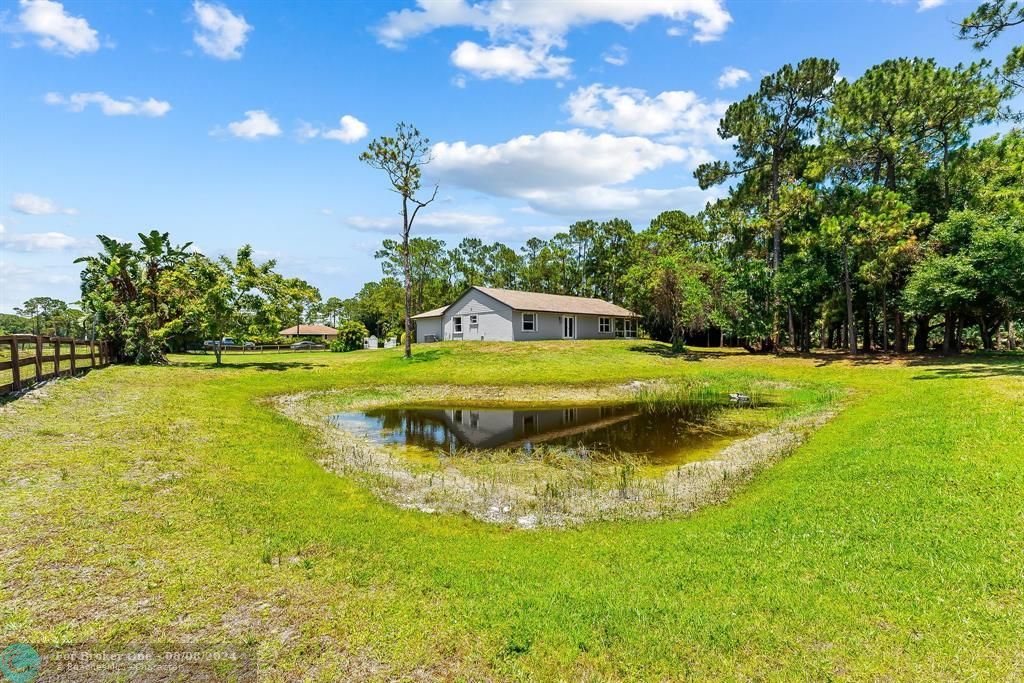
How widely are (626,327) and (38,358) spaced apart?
45378 millimetres

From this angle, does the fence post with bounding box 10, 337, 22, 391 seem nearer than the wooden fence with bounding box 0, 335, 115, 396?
Yes

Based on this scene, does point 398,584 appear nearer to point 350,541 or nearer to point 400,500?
point 350,541

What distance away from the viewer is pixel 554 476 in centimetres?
1006

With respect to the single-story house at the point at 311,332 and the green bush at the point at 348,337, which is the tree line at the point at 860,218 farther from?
the single-story house at the point at 311,332

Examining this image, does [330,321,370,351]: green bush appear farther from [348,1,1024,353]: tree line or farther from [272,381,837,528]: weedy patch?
[272,381,837,528]: weedy patch

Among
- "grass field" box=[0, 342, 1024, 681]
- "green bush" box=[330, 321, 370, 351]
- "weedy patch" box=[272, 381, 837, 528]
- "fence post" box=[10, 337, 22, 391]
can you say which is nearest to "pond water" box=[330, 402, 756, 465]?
"weedy patch" box=[272, 381, 837, 528]

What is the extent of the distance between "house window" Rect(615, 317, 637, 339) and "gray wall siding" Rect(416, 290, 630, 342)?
10.9ft

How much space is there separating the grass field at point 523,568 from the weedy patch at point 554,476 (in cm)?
63

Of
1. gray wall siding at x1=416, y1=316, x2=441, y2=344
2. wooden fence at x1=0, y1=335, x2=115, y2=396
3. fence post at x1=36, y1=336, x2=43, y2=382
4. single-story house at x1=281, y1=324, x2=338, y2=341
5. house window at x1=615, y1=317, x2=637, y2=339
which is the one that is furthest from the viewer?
single-story house at x1=281, y1=324, x2=338, y2=341

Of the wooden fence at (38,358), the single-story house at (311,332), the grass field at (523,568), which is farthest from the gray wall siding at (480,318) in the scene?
the single-story house at (311,332)

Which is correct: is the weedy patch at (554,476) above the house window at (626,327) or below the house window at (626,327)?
below

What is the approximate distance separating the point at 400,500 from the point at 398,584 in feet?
11.0

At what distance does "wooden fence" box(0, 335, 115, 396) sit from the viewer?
12.2 metres

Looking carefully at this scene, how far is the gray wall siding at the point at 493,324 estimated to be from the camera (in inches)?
1560
